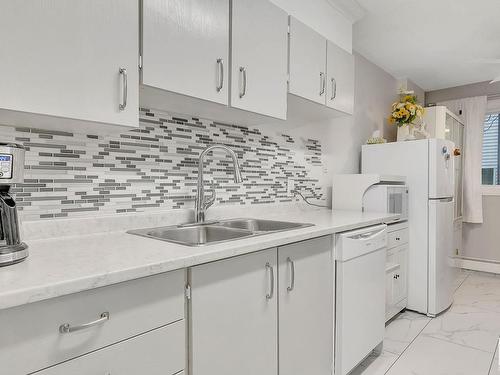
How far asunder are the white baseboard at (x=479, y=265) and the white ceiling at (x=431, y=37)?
2.27 meters

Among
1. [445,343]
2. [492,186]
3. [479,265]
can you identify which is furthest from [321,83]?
[479,265]

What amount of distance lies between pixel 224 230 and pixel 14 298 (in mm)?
1062

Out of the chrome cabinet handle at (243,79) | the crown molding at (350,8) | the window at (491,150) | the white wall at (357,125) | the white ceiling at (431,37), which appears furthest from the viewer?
the window at (491,150)

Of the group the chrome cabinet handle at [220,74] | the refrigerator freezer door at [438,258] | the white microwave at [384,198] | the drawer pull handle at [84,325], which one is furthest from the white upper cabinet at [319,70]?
the drawer pull handle at [84,325]

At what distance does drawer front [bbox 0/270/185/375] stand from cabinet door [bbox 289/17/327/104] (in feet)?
4.50

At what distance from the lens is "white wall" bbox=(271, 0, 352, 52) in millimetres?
2100

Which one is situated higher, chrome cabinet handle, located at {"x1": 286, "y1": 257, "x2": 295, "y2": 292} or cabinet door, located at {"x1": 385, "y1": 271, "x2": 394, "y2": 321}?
chrome cabinet handle, located at {"x1": 286, "y1": 257, "x2": 295, "y2": 292}

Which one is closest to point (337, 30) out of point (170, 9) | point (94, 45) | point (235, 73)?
point (235, 73)

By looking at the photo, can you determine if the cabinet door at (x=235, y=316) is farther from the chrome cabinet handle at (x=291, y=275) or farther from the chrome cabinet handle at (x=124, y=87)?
the chrome cabinet handle at (x=124, y=87)

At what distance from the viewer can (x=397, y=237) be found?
2.73 meters

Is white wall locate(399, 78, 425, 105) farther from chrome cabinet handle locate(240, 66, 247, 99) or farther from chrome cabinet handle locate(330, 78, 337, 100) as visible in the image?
chrome cabinet handle locate(240, 66, 247, 99)

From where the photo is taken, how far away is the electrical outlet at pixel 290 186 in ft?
8.26

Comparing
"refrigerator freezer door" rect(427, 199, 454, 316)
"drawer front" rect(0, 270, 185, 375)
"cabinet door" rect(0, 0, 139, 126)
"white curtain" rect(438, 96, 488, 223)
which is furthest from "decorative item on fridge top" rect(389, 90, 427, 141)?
"drawer front" rect(0, 270, 185, 375)

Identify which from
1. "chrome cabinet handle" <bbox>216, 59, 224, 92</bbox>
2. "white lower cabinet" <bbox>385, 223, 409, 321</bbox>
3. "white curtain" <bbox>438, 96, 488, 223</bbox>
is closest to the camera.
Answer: "chrome cabinet handle" <bbox>216, 59, 224, 92</bbox>
